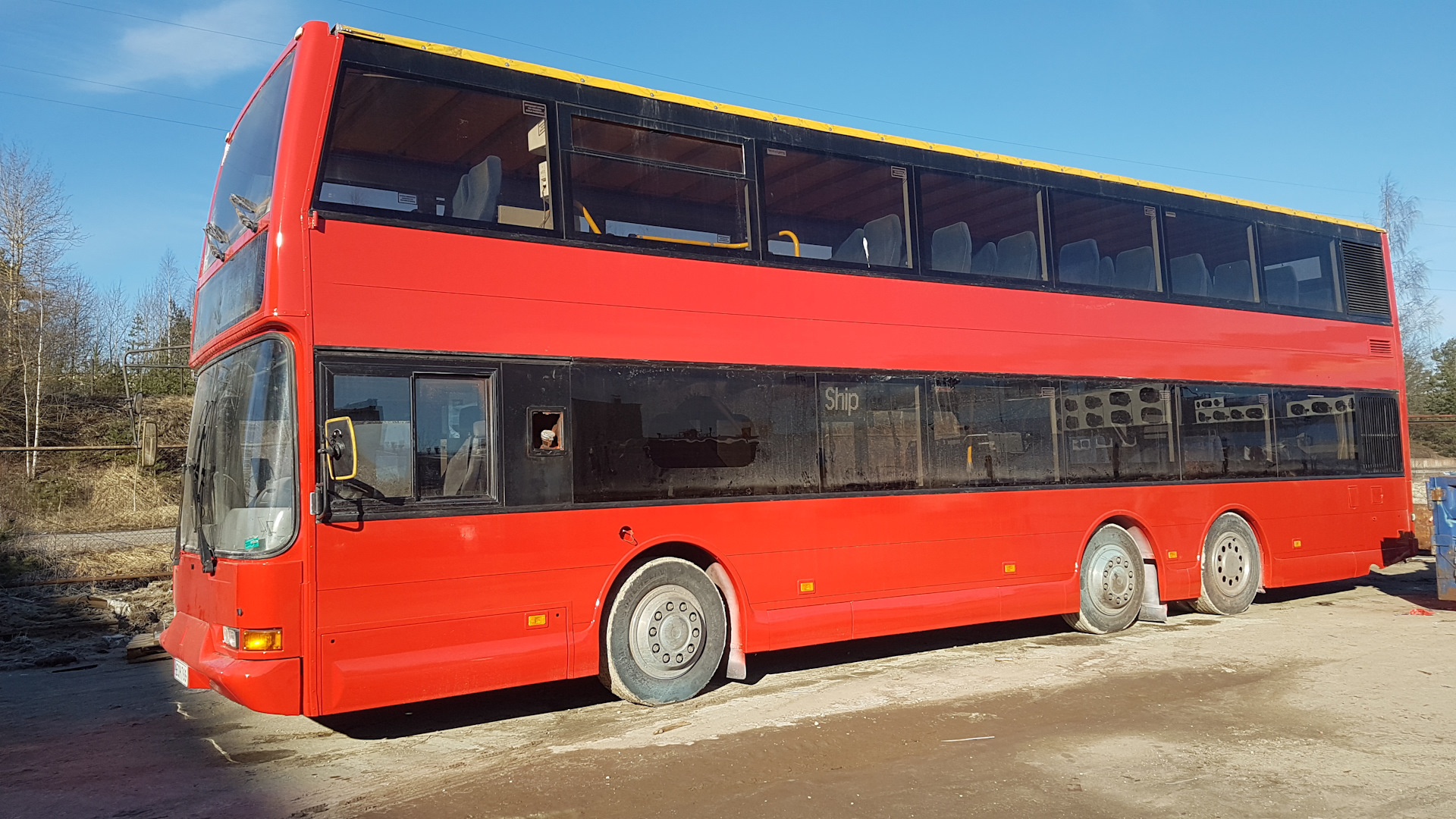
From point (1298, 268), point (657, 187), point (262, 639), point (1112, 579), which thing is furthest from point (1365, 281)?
point (262, 639)

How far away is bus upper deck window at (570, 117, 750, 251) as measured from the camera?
24.2 feet

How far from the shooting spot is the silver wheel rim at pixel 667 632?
729 cm

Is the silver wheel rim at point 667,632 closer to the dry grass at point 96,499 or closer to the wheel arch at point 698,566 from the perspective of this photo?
the wheel arch at point 698,566

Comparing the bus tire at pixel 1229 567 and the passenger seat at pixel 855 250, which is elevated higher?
the passenger seat at pixel 855 250

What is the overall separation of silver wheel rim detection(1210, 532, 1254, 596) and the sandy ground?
5.33 ft

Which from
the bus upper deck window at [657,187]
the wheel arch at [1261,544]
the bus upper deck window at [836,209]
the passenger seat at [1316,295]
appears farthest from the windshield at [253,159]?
the passenger seat at [1316,295]

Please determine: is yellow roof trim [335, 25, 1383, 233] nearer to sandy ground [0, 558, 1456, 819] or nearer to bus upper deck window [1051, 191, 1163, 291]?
bus upper deck window [1051, 191, 1163, 291]

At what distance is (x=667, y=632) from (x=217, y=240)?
14.2ft

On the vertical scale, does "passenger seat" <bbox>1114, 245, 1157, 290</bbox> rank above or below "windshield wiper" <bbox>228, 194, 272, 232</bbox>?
above

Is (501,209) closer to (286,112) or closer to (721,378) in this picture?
(286,112)

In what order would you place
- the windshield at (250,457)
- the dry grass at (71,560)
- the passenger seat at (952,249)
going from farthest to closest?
the dry grass at (71,560) < the passenger seat at (952,249) < the windshield at (250,457)

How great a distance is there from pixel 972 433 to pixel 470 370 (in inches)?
188

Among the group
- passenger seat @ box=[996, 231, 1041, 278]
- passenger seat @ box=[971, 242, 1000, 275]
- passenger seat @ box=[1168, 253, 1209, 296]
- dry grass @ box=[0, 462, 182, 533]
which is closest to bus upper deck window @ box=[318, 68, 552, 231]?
passenger seat @ box=[971, 242, 1000, 275]

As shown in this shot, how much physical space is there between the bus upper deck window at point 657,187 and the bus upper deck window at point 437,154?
1.07ft
